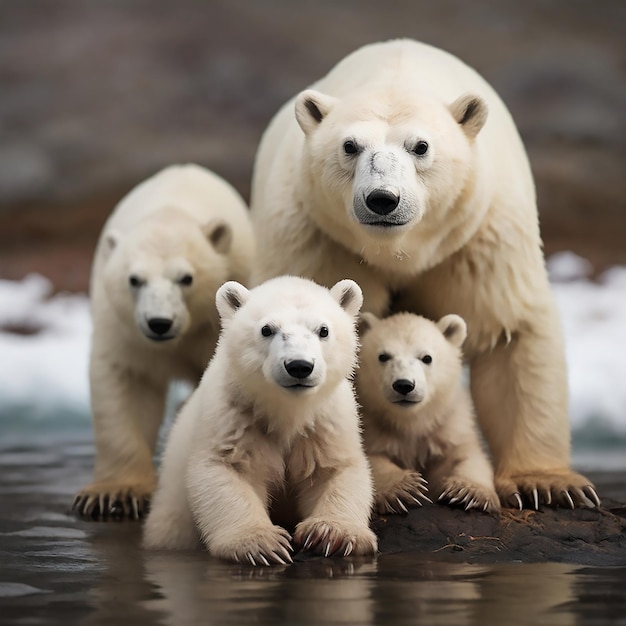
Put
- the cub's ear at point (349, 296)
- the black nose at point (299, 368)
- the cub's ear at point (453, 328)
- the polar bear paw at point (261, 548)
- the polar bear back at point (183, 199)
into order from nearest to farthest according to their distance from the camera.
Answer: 1. the black nose at point (299, 368)
2. the polar bear paw at point (261, 548)
3. the cub's ear at point (349, 296)
4. the cub's ear at point (453, 328)
5. the polar bear back at point (183, 199)

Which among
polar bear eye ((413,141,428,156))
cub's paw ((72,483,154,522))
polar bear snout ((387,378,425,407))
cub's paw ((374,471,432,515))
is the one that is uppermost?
polar bear eye ((413,141,428,156))

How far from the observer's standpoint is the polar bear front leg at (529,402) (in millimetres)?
6703

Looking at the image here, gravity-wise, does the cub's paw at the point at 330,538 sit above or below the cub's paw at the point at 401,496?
below

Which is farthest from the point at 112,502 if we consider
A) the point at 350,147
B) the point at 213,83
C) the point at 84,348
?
the point at 213,83

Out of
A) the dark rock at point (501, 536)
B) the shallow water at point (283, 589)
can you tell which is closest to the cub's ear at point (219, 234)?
the shallow water at point (283, 589)

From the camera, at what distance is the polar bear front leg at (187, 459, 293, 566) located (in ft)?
17.1

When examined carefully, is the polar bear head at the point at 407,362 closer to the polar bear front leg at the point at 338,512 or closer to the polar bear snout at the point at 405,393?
the polar bear snout at the point at 405,393

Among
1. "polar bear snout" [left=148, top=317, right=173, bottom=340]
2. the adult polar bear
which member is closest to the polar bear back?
"polar bear snout" [left=148, top=317, right=173, bottom=340]

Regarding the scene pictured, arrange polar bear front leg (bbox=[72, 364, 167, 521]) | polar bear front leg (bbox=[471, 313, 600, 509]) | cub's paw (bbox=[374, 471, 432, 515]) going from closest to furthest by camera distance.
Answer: cub's paw (bbox=[374, 471, 432, 515]), polar bear front leg (bbox=[471, 313, 600, 509]), polar bear front leg (bbox=[72, 364, 167, 521])

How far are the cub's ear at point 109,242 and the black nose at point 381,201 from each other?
2.60m

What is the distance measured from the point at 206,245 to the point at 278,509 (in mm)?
2260

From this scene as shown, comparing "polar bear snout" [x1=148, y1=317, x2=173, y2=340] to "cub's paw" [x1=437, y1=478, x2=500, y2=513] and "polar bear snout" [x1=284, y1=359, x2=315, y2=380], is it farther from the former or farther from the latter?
Result: "polar bear snout" [x1=284, y1=359, x2=315, y2=380]

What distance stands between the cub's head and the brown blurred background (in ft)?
39.8

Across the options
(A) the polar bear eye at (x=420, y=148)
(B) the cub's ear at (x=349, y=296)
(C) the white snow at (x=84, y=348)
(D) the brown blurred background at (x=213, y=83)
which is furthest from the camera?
(D) the brown blurred background at (x=213, y=83)
